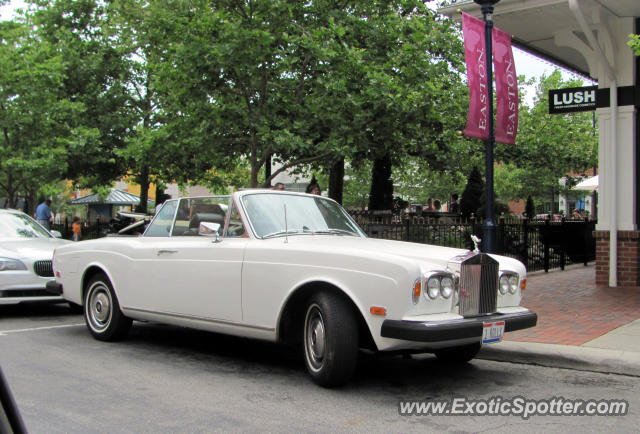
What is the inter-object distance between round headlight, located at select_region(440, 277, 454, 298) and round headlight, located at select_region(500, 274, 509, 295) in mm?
754

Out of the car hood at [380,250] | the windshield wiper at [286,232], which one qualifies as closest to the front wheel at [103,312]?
the windshield wiper at [286,232]

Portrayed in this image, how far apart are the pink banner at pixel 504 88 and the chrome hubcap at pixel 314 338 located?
468 centimetres

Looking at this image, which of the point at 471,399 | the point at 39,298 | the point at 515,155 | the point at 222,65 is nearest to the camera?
the point at 471,399

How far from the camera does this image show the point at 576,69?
48.9ft

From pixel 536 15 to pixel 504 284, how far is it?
7.23 m

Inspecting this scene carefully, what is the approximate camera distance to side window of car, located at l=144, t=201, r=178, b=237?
7.05 meters

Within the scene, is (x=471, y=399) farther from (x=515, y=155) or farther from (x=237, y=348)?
(x=515, y=155)

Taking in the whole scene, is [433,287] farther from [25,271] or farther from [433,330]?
[25,271]

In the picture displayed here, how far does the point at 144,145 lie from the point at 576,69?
32.9 ft

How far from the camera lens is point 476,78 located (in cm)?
848

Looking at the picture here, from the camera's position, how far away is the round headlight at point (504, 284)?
217 inches

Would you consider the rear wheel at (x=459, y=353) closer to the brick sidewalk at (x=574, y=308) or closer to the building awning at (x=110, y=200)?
the brick sidewalk at (x=574, y=308)

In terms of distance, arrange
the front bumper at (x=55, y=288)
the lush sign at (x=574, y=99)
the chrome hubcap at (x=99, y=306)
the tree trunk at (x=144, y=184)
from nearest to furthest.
A: 1. the chrome hubcap at (x=99, y=306)
2. the front bumper at (x=55, y=288)
3. the lush sign at (x=574, y=99)
4. the tree trunk at (x=144, y=184)

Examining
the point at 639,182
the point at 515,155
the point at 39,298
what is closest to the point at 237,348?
the point at 39,298
